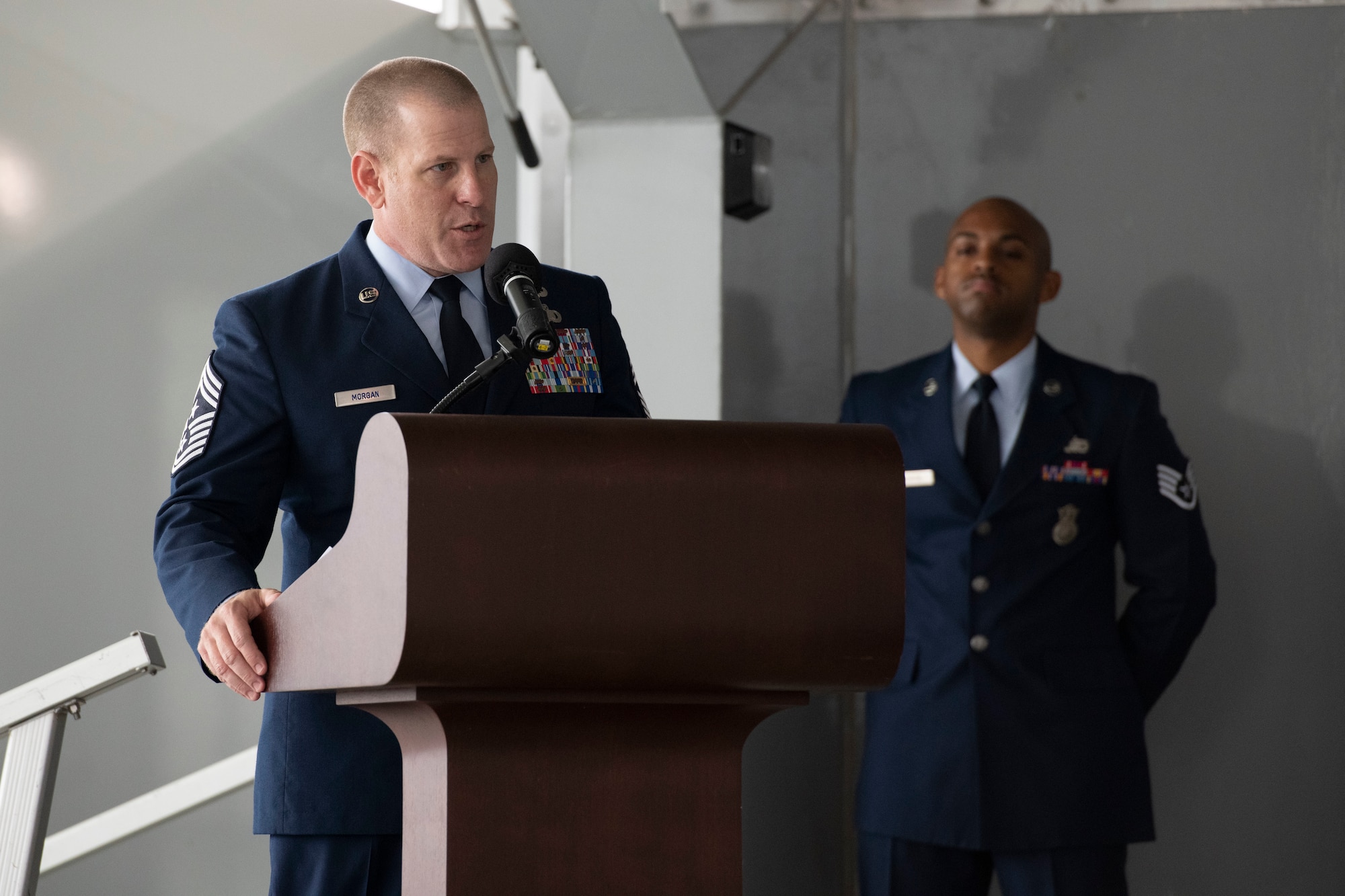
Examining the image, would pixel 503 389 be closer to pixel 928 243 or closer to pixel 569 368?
pixel 569 368

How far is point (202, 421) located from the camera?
131 cm

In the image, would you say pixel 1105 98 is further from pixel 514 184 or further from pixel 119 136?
pixel 119 136

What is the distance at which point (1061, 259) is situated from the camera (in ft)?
10.6

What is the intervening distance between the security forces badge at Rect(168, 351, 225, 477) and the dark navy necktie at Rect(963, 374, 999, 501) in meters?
1.53

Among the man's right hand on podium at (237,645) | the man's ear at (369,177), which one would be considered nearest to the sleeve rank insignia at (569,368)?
the man's ear at (369,177)

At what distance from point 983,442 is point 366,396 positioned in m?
1.52

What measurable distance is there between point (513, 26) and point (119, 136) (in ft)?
2.87

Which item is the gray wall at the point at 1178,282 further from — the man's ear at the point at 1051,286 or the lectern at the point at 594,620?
the lectern at the point at 594,620

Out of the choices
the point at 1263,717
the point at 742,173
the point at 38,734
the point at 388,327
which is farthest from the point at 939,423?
the point at 38,734

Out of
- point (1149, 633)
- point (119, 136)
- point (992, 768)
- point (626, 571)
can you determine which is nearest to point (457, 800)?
point (626, 571)

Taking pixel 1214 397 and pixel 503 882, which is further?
pixel 1214 397


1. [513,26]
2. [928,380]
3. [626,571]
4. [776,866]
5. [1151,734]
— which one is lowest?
[776,866]

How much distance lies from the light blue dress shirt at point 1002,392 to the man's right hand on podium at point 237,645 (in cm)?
176

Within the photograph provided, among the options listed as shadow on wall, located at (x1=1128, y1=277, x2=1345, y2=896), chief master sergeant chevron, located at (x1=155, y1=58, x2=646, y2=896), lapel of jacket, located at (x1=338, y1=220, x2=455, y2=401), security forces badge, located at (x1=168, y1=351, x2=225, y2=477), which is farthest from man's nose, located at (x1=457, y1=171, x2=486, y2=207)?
shadow on wall, located at (x1=1128, y1=277, x2=1345, y2=896)
